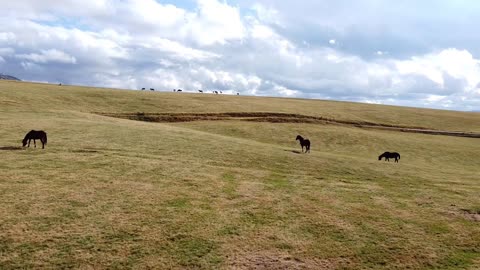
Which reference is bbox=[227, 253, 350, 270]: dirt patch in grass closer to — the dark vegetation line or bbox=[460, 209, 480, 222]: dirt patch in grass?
bbox=[460, 209, 480, 222]: dirt patch in grass

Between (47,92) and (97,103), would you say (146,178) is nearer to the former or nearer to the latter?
(97,103)

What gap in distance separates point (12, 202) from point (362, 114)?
Answer: 271ft

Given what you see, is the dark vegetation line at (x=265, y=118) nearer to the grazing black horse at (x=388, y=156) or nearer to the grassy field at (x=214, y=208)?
the grassy field at (x=214, y=208)

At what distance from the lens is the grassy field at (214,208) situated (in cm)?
1564

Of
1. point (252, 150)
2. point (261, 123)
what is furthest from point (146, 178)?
point (261, 123)

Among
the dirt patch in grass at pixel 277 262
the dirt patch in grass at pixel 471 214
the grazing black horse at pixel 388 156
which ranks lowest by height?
the dirt patch in grass at pixel 277 262

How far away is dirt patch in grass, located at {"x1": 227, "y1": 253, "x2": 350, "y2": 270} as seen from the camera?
15117 millimetres

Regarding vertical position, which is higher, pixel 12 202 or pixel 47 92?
pixel 47 92

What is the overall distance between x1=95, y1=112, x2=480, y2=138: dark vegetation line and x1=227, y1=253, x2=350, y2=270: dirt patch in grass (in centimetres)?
5343

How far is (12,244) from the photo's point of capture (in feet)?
49.6

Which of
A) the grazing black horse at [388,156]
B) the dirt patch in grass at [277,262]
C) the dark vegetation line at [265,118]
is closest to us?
the dirt patch in grass at [277,262]

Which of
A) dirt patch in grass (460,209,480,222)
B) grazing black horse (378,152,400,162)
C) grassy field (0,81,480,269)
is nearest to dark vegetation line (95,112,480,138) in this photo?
grassy field (0,81,480,269)

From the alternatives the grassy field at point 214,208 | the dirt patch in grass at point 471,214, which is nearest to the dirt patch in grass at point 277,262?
the grassy field at point 214,208

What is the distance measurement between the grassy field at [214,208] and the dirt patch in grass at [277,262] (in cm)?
4
